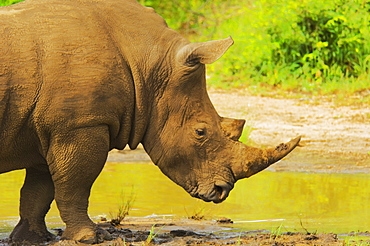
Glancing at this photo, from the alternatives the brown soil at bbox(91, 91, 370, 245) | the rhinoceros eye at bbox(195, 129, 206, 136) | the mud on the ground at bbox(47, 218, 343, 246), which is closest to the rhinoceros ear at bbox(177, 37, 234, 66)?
the rhinoceros eye at bbox(195, 129, 206, 136)

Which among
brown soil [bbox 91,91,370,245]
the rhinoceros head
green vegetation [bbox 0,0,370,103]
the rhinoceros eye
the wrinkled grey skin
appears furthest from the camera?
green vegetation [bbox 0,0,370,103]

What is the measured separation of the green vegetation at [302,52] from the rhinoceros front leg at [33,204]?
7.90m

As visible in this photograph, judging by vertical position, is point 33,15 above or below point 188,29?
above

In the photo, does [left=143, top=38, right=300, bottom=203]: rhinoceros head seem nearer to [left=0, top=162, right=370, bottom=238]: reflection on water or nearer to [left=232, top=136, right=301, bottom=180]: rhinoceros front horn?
[left=232, top=136, right=301, bottom=180]: rhinoceros front horn

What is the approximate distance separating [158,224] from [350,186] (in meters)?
2.86

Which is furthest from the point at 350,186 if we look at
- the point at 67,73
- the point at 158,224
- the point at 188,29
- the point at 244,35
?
the point at 188,29

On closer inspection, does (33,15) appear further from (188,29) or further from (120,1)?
(188,29)

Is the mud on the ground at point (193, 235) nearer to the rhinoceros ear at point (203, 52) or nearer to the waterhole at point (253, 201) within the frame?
the waterhole at point (253, 201)

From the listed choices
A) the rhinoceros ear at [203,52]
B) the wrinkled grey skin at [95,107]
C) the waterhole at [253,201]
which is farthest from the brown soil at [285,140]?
the rhinoceros ear at [203,52]

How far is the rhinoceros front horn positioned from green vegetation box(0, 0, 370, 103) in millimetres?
7361

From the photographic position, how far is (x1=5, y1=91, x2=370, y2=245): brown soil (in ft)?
21.1

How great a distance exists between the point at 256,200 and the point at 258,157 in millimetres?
2135

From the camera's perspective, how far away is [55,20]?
19.1 ft

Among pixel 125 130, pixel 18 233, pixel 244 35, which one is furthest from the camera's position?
pixel 244 35
